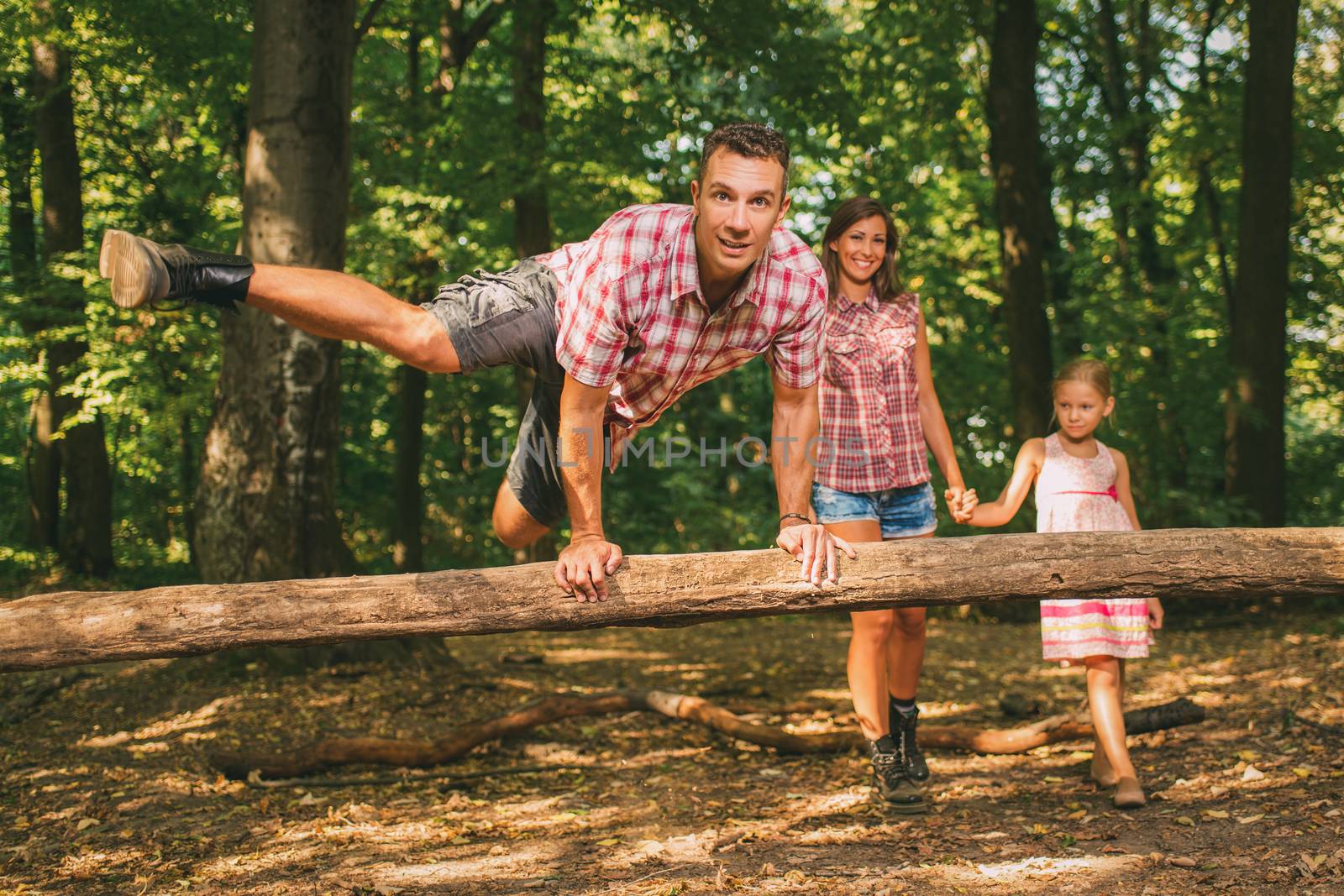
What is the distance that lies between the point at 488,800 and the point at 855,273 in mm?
2761

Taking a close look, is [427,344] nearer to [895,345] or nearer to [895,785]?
[895,345]

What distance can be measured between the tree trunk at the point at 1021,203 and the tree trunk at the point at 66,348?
8.50m

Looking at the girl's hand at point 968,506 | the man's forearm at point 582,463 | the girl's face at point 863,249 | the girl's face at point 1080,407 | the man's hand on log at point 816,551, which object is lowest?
the man's hand on log at point 816,551

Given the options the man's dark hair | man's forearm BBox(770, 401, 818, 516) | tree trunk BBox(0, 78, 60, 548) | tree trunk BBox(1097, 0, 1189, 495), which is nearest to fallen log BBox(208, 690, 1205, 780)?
man's forearm BBox(770, 401, 818, 516)

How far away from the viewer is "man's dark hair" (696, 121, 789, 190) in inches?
121

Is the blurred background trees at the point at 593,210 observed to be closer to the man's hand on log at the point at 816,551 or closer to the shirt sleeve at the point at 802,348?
the shirt sleeve at the point at 802,348

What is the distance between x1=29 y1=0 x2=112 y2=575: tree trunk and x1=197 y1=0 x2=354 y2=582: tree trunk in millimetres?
4270

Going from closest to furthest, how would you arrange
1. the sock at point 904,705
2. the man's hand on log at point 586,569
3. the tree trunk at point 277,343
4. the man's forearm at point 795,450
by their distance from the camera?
the man's hand on log at point 586,569, the man's forearm at point 795,450, the sock at point 904,705, the tree trunk at point 277,343

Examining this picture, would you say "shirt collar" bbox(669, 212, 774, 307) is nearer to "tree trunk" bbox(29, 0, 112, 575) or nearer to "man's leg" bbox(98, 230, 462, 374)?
"man's leg" bbox(98, 230, 462, 374)

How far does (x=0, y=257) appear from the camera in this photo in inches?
467

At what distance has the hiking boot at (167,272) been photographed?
2875mm

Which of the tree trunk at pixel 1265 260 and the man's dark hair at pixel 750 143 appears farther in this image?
the tree trunk at pixel 1265 260

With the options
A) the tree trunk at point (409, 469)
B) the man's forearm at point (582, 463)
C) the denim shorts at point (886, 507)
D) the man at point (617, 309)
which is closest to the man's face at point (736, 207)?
the man at point (617, 309)

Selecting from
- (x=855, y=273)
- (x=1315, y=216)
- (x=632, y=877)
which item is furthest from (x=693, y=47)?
(x=1315, y=216)
